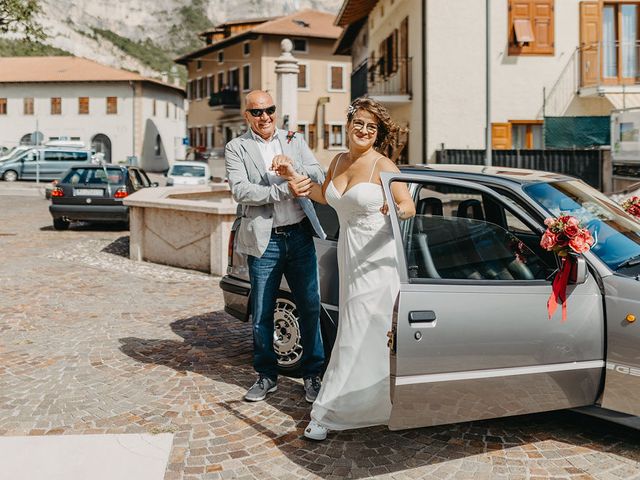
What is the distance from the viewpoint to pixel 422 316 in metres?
3.73

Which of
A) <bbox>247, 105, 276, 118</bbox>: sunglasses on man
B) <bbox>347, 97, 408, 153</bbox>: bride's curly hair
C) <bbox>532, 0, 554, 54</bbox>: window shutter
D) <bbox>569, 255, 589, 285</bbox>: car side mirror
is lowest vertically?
<bbox>569, 255, 589, 285</bbox>: car side mirror

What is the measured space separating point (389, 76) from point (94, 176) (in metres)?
14.2

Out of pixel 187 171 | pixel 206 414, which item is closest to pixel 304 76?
pixel 187 171

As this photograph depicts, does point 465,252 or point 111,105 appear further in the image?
point 111,105

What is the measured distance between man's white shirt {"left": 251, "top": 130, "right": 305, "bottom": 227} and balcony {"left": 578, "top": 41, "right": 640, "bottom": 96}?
19.1 meters

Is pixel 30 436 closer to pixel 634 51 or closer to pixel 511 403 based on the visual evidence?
pixel 511 403

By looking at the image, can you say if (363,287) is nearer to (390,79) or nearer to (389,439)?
(389,439)

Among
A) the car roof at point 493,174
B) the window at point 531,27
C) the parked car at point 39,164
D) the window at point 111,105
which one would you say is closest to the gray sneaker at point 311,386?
the car roof at point 493,174

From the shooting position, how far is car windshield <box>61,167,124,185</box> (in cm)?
1522

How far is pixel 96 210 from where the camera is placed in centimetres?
1521

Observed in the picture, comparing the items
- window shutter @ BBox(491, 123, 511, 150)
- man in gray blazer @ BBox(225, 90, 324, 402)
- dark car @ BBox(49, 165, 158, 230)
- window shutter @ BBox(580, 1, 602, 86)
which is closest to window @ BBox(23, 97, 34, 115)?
window shutter @ BBox(491, 123, 511, 150)

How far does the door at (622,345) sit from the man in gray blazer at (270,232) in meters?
1.80

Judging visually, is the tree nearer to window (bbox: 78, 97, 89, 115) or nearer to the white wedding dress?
the white wedding dress

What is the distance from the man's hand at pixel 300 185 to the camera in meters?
4.40
